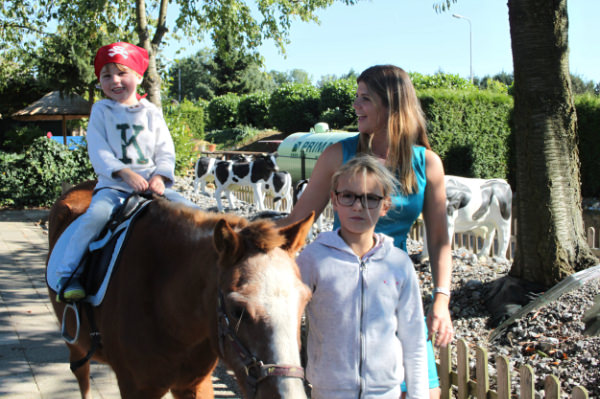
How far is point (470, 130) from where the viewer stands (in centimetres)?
1858

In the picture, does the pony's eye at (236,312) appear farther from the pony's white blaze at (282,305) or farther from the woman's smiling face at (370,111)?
the woman's smiling face at (370,111)

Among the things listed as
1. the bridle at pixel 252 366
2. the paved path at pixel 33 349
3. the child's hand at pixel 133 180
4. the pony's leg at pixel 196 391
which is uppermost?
the child's hand at pixel 133 180

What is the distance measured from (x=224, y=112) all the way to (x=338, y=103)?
17.9 m

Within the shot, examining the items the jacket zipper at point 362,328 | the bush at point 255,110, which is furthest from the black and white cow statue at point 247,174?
the bush at point 255,110

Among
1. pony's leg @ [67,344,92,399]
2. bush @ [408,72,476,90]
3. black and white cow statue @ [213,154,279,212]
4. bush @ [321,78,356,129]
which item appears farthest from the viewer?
bush @ [321,78,356,129]

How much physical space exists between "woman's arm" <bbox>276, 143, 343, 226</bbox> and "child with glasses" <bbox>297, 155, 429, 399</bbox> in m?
0.28

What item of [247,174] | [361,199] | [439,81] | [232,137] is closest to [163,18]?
[247,174]

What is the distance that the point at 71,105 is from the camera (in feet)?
69.4

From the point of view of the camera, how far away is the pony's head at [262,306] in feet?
5.66

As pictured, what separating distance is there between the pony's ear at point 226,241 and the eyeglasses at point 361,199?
52 centimetres

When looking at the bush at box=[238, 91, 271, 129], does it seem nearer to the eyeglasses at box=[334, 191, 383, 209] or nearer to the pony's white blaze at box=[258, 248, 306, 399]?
the eyeglasses at box=[334, 191, 383, 209]

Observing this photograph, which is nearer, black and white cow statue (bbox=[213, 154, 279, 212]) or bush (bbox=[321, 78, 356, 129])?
black and white cow statue (bbox=[213, 154, 279, 212])

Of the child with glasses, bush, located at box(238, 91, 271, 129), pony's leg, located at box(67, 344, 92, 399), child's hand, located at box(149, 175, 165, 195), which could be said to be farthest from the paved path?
bush, located at box(238, 91, 271, 129)

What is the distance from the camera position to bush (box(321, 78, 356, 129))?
34.5m
